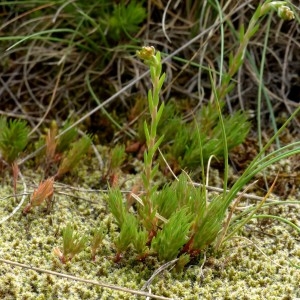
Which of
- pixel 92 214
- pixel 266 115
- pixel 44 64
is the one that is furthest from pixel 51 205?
pixel 266 115

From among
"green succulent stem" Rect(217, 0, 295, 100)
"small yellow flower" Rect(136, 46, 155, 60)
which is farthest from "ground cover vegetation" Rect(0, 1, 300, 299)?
"small yellow flower" Rect(136, 46, 155, 60)

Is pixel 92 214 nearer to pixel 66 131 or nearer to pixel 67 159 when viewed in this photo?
pixel 67 159

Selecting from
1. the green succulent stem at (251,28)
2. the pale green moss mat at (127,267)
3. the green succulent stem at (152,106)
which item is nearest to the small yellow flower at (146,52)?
the green succulent stem at (152,106)

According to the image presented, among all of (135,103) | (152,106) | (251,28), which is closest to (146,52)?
(152,106)

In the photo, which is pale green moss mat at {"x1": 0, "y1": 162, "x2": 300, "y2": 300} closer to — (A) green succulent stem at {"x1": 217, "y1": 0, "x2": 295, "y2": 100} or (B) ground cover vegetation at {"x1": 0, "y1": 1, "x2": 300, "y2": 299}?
(B) ground cover vegetation at {"x1": 0, "y1": 1, "x2": 300, "y2": 299}

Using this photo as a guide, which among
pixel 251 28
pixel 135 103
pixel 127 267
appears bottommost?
pixel 127 267

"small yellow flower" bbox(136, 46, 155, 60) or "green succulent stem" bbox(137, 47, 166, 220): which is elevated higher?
"small yellow flower" bbox(136, 46, 155, 60)

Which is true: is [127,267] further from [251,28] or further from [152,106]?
[251,28]
